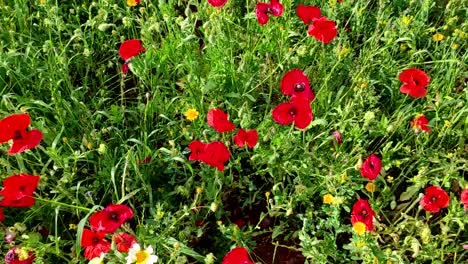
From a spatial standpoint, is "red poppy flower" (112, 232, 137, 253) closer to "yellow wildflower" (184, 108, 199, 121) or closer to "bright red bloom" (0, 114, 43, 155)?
"bright red bloom" (0, 114, 43, 155)

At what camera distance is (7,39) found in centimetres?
252

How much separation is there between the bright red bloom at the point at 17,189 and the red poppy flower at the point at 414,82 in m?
1.45

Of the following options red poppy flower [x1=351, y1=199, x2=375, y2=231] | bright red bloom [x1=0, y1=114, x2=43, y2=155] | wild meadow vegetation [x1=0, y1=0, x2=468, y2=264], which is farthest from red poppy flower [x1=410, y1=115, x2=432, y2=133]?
bright red bloom [x1=0, y1=114, x2=43, y2=155]

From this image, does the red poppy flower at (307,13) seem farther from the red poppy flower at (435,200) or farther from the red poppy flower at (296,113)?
the red poppy flower at (435,200)

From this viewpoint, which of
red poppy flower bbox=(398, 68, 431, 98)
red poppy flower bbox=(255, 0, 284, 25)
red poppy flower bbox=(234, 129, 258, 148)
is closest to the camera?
red poppy flower bbox=(234, 129, 258, 148)

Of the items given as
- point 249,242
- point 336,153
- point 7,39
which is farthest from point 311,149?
point 7,39

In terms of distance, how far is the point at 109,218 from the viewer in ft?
5.48

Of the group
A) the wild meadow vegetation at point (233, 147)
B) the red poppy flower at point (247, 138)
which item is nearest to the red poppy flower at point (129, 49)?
the wild meadow vegetation at point (233, 147)

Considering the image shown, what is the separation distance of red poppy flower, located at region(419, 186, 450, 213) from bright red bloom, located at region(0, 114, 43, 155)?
1412 millimetres

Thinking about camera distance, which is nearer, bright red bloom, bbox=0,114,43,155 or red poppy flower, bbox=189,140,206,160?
bright red bloom, bbox=0,114,43,155

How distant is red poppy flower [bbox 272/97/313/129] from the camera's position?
1886mm

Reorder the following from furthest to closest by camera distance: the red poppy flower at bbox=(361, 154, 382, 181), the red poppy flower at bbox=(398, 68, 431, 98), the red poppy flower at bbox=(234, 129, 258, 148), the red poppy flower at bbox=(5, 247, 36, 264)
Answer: the red poppy flower at bbox=(398, 68, 431, 98), the red poppy flower at bbox=(234, 129, 258, 148), the red poppy flower at bbox=(361, 154, 382, 181), the red poppy flower at bbox=(5, 247, 36, 264)

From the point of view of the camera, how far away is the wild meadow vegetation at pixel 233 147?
184cm

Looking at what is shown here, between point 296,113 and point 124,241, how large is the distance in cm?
78
